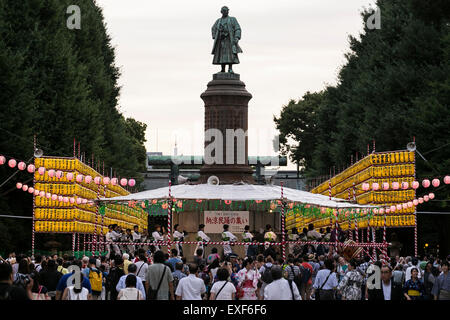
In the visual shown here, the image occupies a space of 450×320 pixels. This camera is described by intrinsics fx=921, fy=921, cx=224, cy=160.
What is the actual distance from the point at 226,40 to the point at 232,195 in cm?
1081

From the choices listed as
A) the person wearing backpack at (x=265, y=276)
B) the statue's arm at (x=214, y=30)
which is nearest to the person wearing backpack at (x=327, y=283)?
the person wearing backpack at (x=265, y=276)

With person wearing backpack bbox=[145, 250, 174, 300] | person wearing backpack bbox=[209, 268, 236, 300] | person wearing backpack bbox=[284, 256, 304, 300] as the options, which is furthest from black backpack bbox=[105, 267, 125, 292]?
person wearing backpack bbox=[209, 268, 236, 300]

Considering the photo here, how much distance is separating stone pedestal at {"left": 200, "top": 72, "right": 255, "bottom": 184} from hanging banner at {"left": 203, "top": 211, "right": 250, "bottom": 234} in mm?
2236

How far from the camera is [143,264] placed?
73.3ft

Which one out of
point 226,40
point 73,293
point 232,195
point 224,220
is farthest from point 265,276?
point 226,40

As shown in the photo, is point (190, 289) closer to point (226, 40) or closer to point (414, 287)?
point (414, 287)

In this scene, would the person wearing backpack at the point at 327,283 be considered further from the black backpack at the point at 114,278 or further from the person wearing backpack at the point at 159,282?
the black backpack at the point at 114,278

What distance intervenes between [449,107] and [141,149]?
54377 millimetres

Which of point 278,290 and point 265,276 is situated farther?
point 265,276

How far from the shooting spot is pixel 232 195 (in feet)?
108

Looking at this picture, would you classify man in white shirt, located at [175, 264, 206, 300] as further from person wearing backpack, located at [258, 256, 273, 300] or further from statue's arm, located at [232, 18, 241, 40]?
statue's arm, located at [232, 18, 241, 40]
